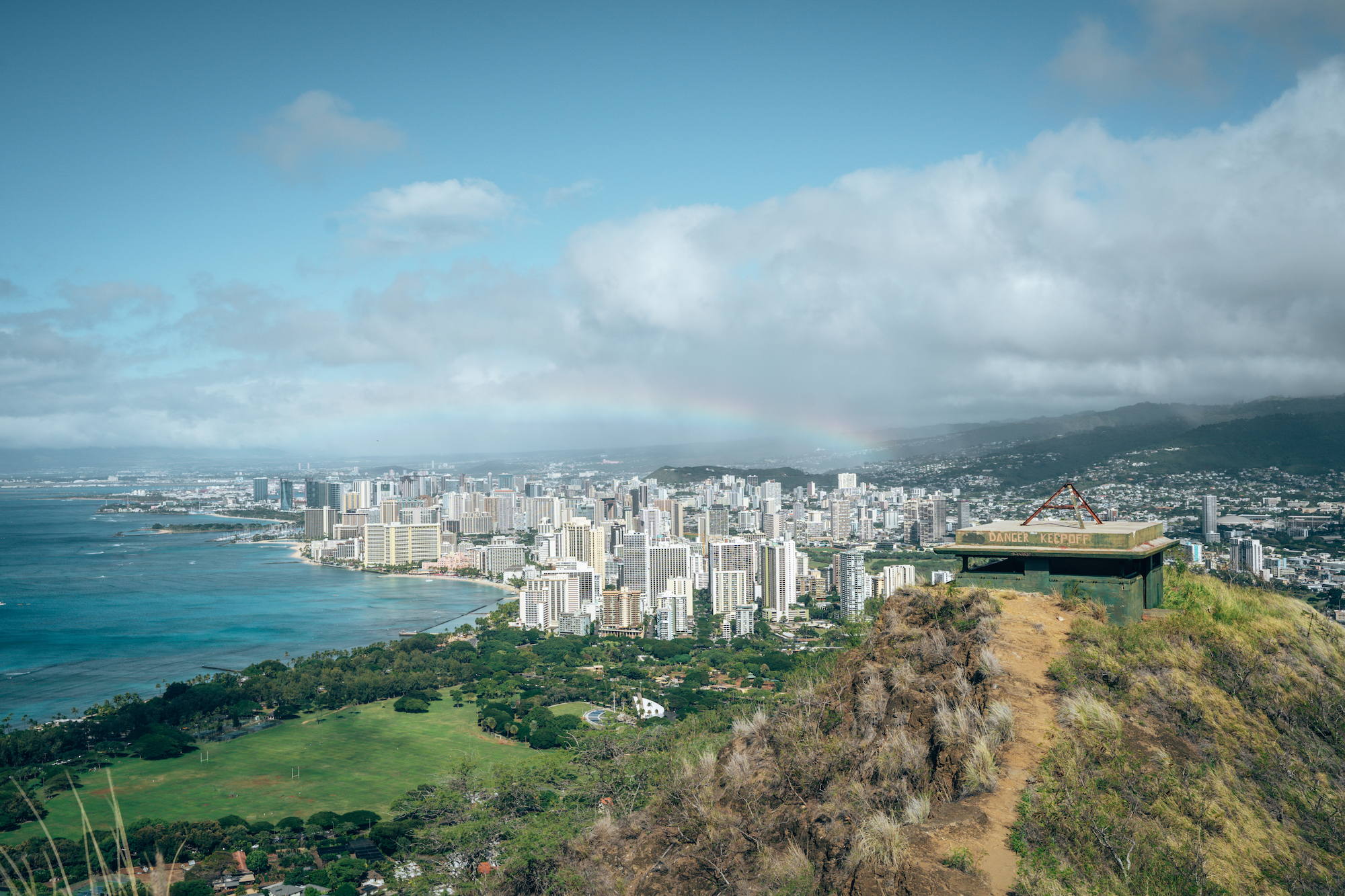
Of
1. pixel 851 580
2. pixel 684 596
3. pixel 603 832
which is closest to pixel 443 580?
pixel 684 596

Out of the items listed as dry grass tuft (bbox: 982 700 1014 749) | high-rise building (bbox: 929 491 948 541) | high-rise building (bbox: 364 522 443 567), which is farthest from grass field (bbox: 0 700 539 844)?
high-rise building (bbox: 929 491 948 541)

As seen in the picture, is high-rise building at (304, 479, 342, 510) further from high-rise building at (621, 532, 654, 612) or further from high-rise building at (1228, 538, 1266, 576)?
high-rise building at (1228, 538, 1266, 576)

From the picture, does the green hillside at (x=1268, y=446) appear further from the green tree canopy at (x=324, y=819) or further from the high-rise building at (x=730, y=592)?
the green tree canopy at (x=324, y=819)

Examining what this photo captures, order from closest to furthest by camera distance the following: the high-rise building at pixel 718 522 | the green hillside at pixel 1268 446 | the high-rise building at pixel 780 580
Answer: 1. the high-rise building at pixel 780 580
2. the green hillside at pixel 1268 446
3. the high-rise building at pixel 718 522

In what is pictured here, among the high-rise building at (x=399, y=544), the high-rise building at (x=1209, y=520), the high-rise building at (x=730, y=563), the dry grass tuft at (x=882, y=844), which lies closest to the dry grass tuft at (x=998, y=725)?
the dry grass tuft at (x=882, y=844)

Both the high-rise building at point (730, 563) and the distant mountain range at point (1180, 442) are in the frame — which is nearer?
the high-rise building at point (730, 563)

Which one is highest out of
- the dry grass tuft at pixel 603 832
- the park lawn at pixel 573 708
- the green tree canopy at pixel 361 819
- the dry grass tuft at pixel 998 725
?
the dry grass tuft at pixel 998 725

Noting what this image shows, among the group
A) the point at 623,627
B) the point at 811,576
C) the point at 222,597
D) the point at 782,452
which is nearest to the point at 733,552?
the point at 811,576
